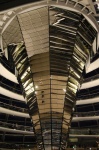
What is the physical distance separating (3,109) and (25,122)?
8.87m

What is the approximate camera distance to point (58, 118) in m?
21.8

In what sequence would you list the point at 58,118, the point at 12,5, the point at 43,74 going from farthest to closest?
the point at 58,118 → the point at 43,74 → the point at 12,5

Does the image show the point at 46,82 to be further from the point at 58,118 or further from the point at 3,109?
the point at 3,109

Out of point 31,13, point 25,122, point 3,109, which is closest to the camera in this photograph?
point 31,13

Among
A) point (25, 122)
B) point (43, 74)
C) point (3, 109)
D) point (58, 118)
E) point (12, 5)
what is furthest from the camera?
point (25, 122)

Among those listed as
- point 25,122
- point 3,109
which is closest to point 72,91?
point 3,109

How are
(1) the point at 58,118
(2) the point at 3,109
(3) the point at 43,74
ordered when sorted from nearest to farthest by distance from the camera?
(3) the point at 43,74 → (1) the point at 58,118 → (2) the point at 3,109

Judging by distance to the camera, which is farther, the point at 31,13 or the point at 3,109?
the point at 3,109

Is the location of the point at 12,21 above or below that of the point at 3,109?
above

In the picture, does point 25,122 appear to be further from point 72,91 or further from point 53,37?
point 53,37

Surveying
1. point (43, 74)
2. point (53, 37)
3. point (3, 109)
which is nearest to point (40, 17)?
point (53, 37)

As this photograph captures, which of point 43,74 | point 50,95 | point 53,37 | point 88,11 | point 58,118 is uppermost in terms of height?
point 88,11

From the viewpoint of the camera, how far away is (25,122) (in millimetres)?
44125

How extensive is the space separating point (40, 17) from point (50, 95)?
22.2ft
